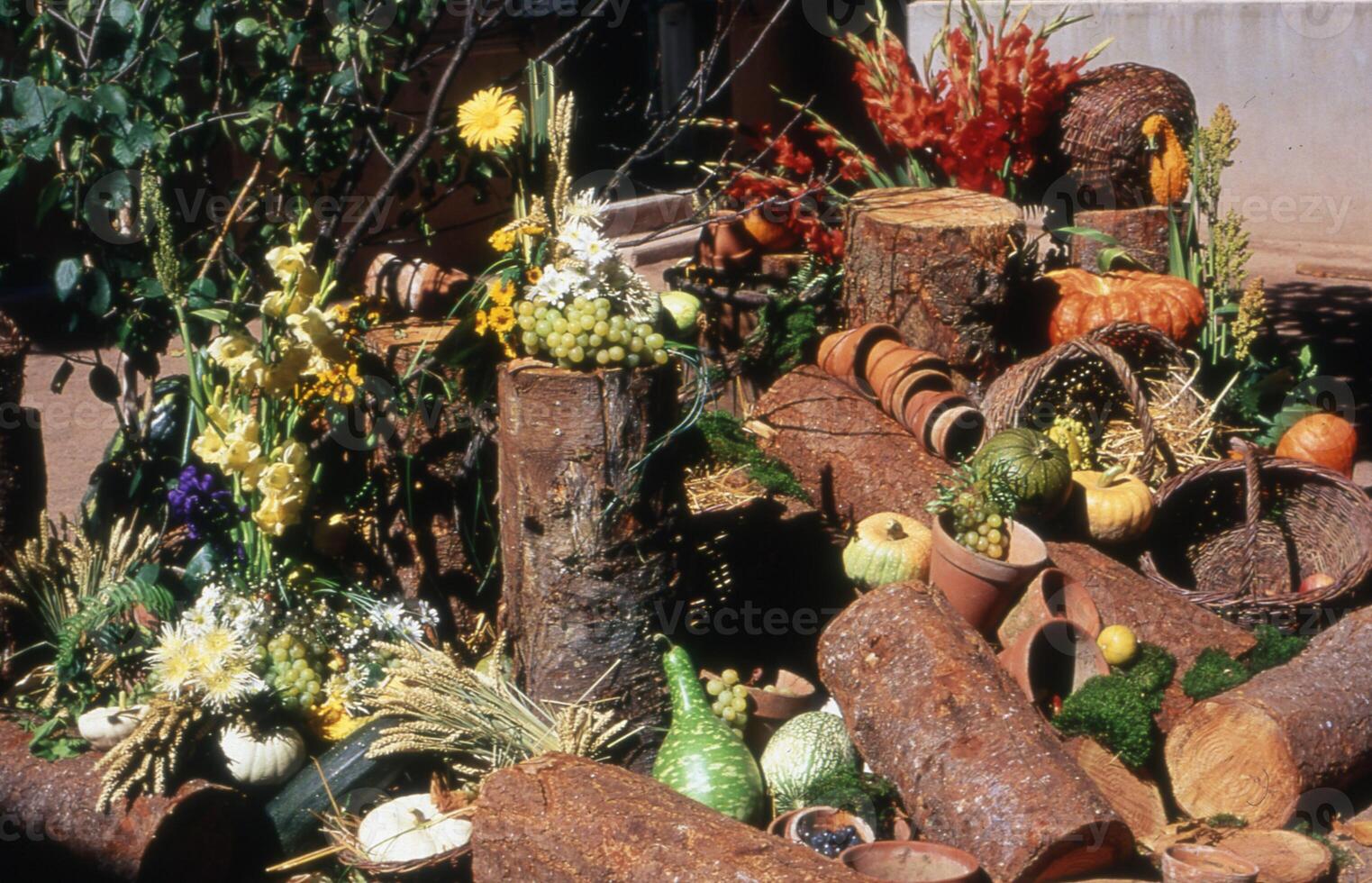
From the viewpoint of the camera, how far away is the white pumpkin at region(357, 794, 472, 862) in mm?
3342

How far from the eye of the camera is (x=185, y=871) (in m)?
3.40

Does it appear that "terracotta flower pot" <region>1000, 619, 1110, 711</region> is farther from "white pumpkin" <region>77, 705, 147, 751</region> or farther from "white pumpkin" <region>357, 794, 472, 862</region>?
"white pumpkin" <region>77, 705, 147, 751</region>

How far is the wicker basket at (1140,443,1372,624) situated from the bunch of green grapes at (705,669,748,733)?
155 centimetres

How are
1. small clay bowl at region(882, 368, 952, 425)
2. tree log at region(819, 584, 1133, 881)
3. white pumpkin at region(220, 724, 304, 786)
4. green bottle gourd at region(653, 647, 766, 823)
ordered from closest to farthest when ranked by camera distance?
tree log at region(819, 584, 1133, 881), green bottle gourd at region(653, 647, 766, 823), white pumpkin at region(220, 724, 304, 786), small clay bowl at region(882, 368, 952, 425)

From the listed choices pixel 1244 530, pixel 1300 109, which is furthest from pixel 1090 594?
pixel 1300 109

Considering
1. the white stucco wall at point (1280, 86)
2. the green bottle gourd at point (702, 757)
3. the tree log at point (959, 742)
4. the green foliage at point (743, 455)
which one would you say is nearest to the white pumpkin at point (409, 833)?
the green bottle gourd at point (702, 757)

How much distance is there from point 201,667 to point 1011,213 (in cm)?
360

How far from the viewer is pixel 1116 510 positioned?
15.3ft

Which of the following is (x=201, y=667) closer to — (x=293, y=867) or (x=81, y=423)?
(x=293, y=867)

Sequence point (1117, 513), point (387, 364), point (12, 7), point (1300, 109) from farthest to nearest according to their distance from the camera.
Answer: point (1300, 109) → point (1117, 513) → point (387, 364) → point (12, 7)

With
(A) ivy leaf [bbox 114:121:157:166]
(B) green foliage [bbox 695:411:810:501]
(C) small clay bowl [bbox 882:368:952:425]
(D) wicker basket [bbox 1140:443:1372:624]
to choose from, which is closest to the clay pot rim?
(D) wicker basket [bbox 1140:443:1372:624]

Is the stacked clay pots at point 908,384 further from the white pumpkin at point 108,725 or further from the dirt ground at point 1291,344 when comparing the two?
the white pumpkin at point 108,725

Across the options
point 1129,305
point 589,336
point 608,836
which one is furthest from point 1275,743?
point 1129,305

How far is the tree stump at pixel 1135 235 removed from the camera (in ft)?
20.6
